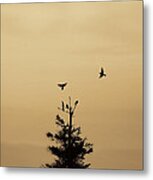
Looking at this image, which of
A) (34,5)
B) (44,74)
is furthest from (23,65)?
(34,5)

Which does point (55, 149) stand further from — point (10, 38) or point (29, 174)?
point (10, 38)

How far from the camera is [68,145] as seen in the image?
1506mm

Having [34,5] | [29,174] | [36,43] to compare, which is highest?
[34,5]

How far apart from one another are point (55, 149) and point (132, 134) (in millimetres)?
273

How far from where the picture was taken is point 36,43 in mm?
1509

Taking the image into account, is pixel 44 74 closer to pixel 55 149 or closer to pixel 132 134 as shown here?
pixel 55 149

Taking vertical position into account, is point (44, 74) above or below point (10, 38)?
below

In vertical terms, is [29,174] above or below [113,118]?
below

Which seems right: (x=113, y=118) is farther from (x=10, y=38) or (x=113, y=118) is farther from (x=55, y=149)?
(x=10, y=38)

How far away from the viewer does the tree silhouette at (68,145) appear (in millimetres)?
1494

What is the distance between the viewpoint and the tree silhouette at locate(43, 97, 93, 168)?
4.90 ft

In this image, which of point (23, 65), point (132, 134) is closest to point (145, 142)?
point (132, 134)

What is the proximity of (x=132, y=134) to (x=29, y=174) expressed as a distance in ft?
1.31

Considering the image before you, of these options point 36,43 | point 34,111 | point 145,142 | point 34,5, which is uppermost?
point 34,5
